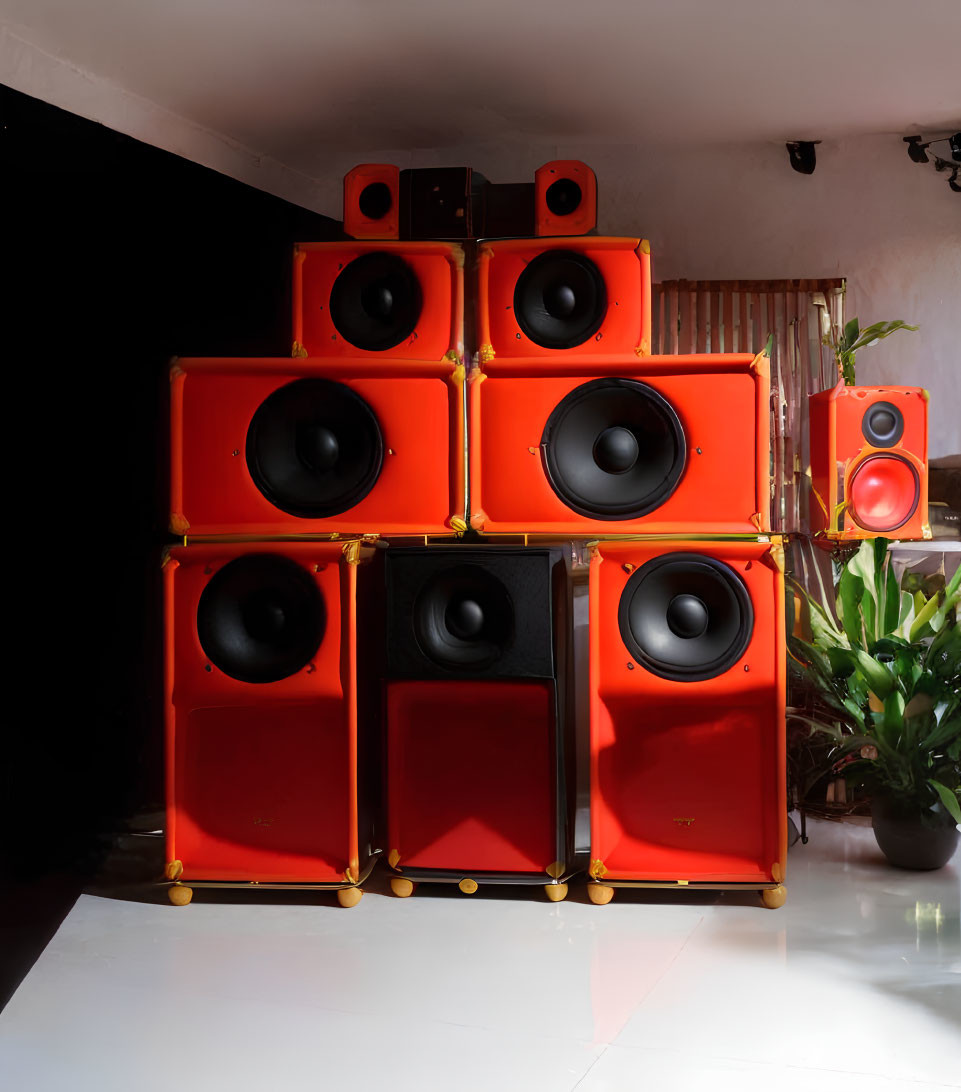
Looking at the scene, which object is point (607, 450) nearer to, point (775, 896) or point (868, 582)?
point (868, 582)

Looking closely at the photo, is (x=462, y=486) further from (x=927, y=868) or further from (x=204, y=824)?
(x=927, y=868)

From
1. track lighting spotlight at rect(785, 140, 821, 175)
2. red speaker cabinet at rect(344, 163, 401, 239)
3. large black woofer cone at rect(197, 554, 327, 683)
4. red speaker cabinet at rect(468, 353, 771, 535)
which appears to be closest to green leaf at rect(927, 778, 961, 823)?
red speaker cabinet at rect(468, 353, 771, 535)

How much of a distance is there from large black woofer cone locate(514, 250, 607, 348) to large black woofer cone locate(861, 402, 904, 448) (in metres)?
1.06

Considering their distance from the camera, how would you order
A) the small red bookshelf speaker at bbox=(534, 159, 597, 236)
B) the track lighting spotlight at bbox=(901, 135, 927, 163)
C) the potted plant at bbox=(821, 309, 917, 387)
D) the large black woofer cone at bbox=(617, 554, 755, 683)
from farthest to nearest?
the track lighting spotlight at bbox=(901, 135, 927, 163)
the potted plant at bbox=(821, 309, 917, 387)
the small red bookshelf speaker at bbox=(534, 159, 597, 236)
the large black woofer cone at bbox=(617, 554, 755, 683)

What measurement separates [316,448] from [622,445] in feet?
1.90

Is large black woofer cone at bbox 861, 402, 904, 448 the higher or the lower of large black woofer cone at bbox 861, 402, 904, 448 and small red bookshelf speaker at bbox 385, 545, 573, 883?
the higher

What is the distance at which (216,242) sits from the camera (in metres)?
2.65

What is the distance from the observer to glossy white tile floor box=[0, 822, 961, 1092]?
1.33 metres

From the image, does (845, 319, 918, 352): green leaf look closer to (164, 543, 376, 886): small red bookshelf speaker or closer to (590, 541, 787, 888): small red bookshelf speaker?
(590, 541, 787, 888): small red bookshelf speaker

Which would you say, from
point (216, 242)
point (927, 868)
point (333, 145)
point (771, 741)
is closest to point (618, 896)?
point (771, 741)

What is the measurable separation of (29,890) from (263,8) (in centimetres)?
187

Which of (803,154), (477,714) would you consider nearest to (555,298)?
(477,714)

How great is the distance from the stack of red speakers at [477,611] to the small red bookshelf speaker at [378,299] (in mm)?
11

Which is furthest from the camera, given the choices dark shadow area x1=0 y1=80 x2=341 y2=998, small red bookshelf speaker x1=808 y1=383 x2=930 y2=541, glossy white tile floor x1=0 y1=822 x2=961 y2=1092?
small red bookshelf speaker x1=808 y1=383 x2=930 y2=541
